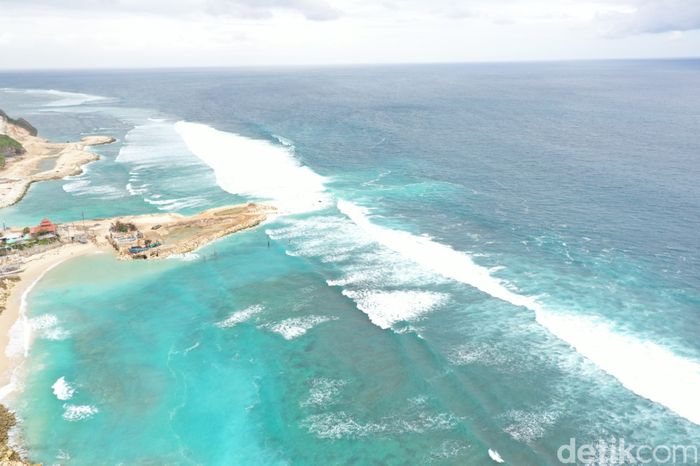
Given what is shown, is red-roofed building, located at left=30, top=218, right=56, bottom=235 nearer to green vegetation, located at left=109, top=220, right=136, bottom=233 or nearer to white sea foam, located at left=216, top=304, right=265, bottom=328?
green vegetation, located at left=109, top=220, right=136, bottom=233

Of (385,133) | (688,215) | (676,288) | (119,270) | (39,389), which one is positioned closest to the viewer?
(39,389)

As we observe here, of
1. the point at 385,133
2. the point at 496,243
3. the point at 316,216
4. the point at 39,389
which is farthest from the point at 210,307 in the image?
the point at 385,133

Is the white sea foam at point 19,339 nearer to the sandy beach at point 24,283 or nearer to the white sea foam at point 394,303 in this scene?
the sandy beach at point 24,283

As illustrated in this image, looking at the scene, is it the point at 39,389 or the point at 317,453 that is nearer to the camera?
the point at 317,453

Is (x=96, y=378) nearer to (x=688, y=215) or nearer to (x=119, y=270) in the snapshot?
Result: (x=119, y=270)
